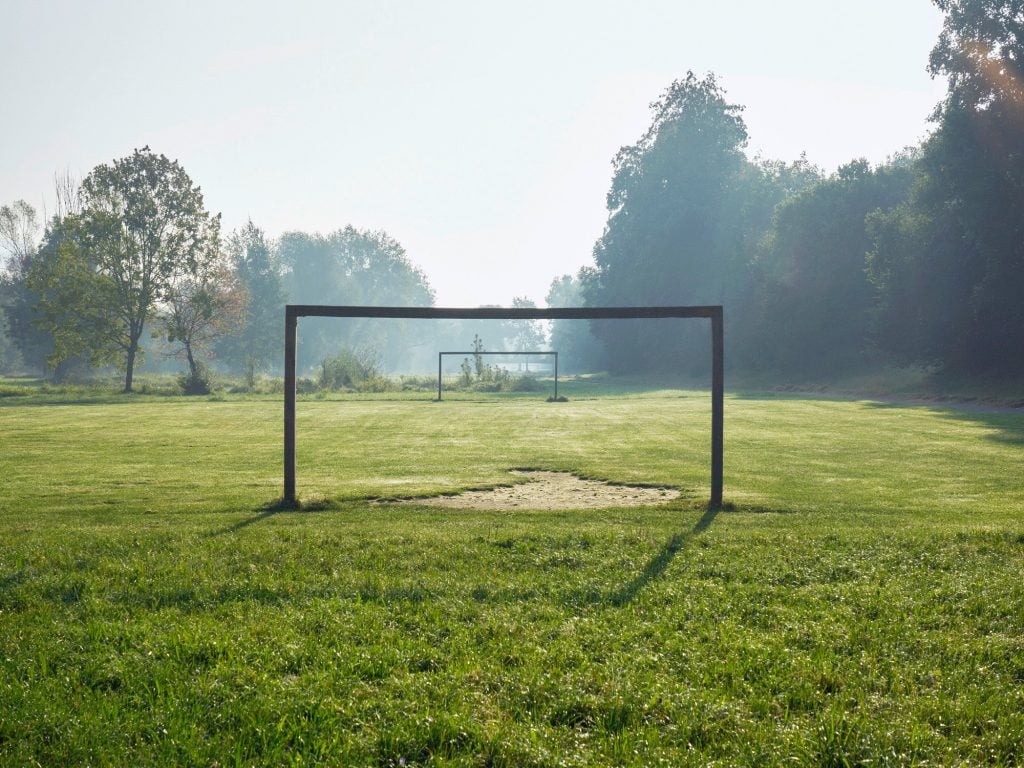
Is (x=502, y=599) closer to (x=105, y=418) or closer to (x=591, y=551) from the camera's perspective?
(x=591, y=551)

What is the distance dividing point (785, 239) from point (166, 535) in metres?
55.1

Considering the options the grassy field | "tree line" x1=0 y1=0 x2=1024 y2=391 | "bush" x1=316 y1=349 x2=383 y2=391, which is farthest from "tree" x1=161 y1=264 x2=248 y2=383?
the grassy field

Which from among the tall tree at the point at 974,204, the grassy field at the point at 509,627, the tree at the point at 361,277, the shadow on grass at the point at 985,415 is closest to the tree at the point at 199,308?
the shadow on grass at the point at 985,415

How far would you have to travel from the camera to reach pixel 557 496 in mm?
12023

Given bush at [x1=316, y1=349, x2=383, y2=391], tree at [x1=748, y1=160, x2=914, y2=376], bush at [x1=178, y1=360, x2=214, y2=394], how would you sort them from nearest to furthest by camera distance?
bush at [x1=178, y1=360, x2=214, y2=394], bush at [x1=316, y1=349, x2=383, y2=391], tree at [x1=748, y1=160, x2=914, y2=376]

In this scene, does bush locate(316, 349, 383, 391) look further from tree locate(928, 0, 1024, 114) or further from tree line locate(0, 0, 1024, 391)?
tree locate(928, 0, 1024, 114)

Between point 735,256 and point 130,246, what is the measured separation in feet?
141

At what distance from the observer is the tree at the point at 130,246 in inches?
1889

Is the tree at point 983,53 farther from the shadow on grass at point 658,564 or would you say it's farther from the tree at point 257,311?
the tree at point 257,311

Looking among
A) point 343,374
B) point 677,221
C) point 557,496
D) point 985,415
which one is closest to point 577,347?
point 677,221

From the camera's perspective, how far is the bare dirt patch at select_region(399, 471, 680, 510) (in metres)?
11.2

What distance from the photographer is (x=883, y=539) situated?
328 inches

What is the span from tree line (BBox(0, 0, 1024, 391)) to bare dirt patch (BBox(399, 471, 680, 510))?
31.3 m

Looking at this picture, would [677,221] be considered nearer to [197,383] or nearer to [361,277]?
[197,383]
